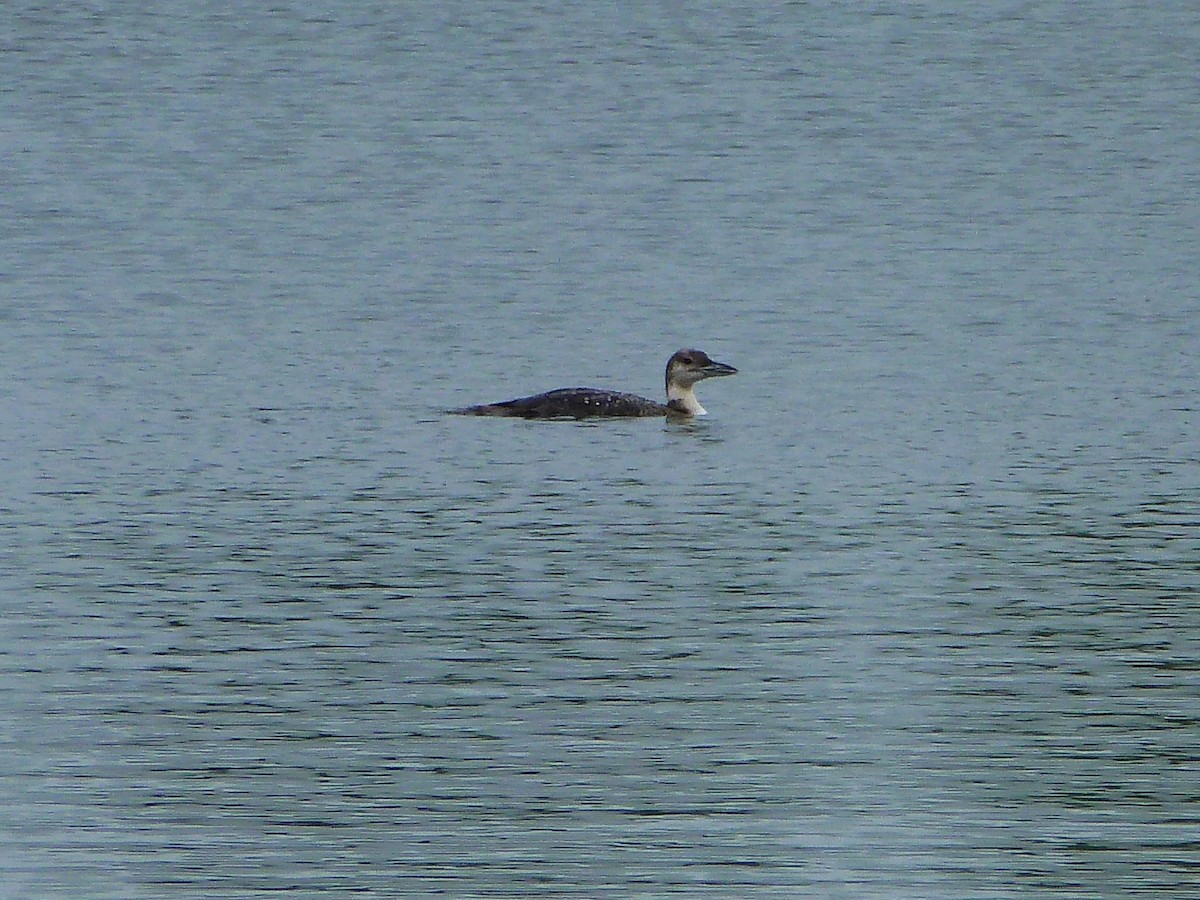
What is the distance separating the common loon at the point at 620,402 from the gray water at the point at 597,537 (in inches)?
8.5

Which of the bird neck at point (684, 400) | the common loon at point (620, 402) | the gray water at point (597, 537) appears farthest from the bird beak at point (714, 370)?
the gray water at point (597, 537)

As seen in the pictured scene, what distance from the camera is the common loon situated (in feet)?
86.5

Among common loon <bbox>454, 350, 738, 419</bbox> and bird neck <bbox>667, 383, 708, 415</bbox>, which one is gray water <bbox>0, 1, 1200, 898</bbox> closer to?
common loon <bbox>454, 350, 738, 419</bbox>

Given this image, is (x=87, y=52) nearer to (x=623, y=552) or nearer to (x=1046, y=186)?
(x=1046, y=186)

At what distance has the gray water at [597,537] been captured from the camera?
14.1 meters

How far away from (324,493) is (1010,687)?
720 cm

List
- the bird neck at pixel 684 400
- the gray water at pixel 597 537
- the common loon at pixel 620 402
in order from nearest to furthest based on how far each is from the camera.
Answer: the gray water at pixel 597 537
the common loon at pixel 620 402
the bird neck at pixel 684 400

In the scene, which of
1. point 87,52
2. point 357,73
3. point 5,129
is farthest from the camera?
point 87,52

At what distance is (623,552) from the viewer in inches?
810

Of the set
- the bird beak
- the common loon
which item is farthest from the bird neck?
the bird beak

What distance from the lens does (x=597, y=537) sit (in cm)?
2103

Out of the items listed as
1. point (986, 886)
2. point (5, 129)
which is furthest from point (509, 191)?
point (986, 886)

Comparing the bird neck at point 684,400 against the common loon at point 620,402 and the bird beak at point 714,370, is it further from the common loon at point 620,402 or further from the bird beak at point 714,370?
the bird beak at point 714,370

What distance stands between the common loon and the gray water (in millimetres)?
215
